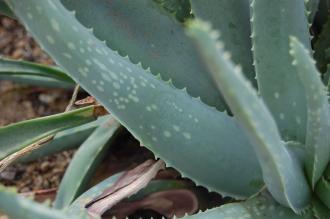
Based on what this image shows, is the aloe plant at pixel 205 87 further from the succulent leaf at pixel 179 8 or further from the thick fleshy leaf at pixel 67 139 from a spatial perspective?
the thick fleshy leaf at pixel 67 139

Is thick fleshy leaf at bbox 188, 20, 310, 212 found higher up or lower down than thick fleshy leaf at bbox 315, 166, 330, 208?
higher up

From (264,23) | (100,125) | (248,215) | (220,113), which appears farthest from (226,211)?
(100,125)

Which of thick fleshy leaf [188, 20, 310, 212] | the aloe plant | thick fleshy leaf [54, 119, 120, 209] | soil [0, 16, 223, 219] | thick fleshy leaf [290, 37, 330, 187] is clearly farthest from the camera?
soil [0, 16, 223, 219]

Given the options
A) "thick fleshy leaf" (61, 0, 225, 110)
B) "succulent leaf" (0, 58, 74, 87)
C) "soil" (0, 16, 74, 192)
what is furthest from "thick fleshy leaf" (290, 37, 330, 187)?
"soil" (0, 16, 74, 192)

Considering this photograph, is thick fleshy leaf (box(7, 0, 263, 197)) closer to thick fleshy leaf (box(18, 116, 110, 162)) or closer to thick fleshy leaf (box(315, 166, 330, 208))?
thick fleshy leaf (box(315, 166, 330, 208))

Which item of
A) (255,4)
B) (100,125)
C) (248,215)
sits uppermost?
(255,4)

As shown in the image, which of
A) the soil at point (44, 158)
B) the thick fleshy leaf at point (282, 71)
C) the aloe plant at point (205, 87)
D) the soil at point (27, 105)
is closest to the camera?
the aloe plant at point (205, 87)

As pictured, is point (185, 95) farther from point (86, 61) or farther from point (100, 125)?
point (100, 125)

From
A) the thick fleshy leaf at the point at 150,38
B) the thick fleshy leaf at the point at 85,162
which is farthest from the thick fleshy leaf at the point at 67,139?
the thick fleshy leaf at the point at 150,38
